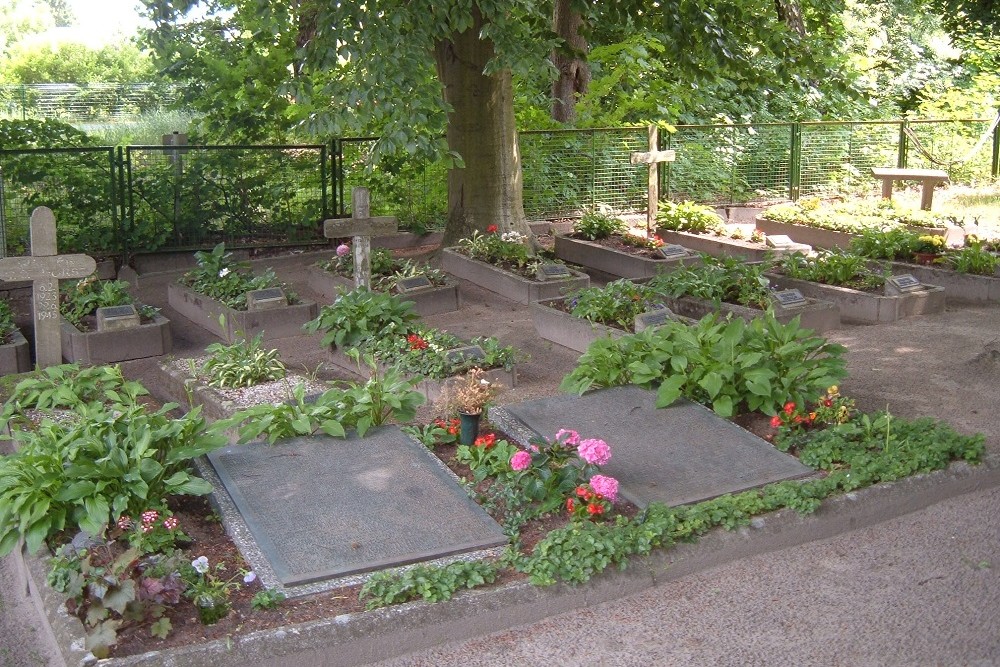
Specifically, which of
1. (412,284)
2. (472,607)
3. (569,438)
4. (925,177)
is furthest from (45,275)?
(925,177)

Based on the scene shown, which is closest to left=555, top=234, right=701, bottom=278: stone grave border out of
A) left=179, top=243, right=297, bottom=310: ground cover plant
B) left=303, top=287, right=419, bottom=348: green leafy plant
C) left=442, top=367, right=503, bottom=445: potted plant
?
left=303, top=287, right=419, bottom=348: green leafy plant

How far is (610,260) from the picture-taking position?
13500mm

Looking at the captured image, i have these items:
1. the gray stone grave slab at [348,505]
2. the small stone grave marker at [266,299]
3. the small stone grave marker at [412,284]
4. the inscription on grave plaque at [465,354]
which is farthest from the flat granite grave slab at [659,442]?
the small stone grave marker at [412,284]

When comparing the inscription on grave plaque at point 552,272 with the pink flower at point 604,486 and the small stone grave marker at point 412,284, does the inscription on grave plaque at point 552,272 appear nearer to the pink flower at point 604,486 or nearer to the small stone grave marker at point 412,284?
the small stone grave marker at point 412,284

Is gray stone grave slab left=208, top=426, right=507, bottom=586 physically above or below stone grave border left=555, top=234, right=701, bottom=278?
below

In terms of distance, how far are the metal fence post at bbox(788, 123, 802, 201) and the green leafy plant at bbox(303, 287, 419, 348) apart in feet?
37.5

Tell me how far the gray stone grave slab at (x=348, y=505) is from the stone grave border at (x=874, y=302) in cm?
616

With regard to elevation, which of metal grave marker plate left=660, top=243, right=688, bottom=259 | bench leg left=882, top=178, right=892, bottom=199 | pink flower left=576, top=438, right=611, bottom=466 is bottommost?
pink flower left=576, top=438, right=611, bottom=466

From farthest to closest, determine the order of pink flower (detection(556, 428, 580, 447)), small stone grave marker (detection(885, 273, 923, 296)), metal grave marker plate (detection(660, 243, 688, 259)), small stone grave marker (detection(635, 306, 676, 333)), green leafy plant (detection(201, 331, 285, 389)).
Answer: metal grave marker plate (detection(660, 243, 688, 259))
small stone grave marker (detection(885, 273, 923, 296))
small stone grave marker (detection(635, 306, 676, 333))
green leafy plant (detection(201, 331, 285, 389))
pink flower (detection(556, 428, 580, 447))

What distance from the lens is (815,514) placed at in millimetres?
5672

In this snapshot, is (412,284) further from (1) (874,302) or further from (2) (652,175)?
(2) (652,175)

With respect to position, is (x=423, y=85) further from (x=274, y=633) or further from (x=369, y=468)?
(x=274, y=633)

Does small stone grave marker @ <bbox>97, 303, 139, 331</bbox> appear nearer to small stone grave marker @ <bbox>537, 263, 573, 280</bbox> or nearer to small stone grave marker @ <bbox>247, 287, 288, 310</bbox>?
small stone grave marker @ <bbox>247, 287, 288, 310</bbox>

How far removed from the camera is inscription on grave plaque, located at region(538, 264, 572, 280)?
11.8m
